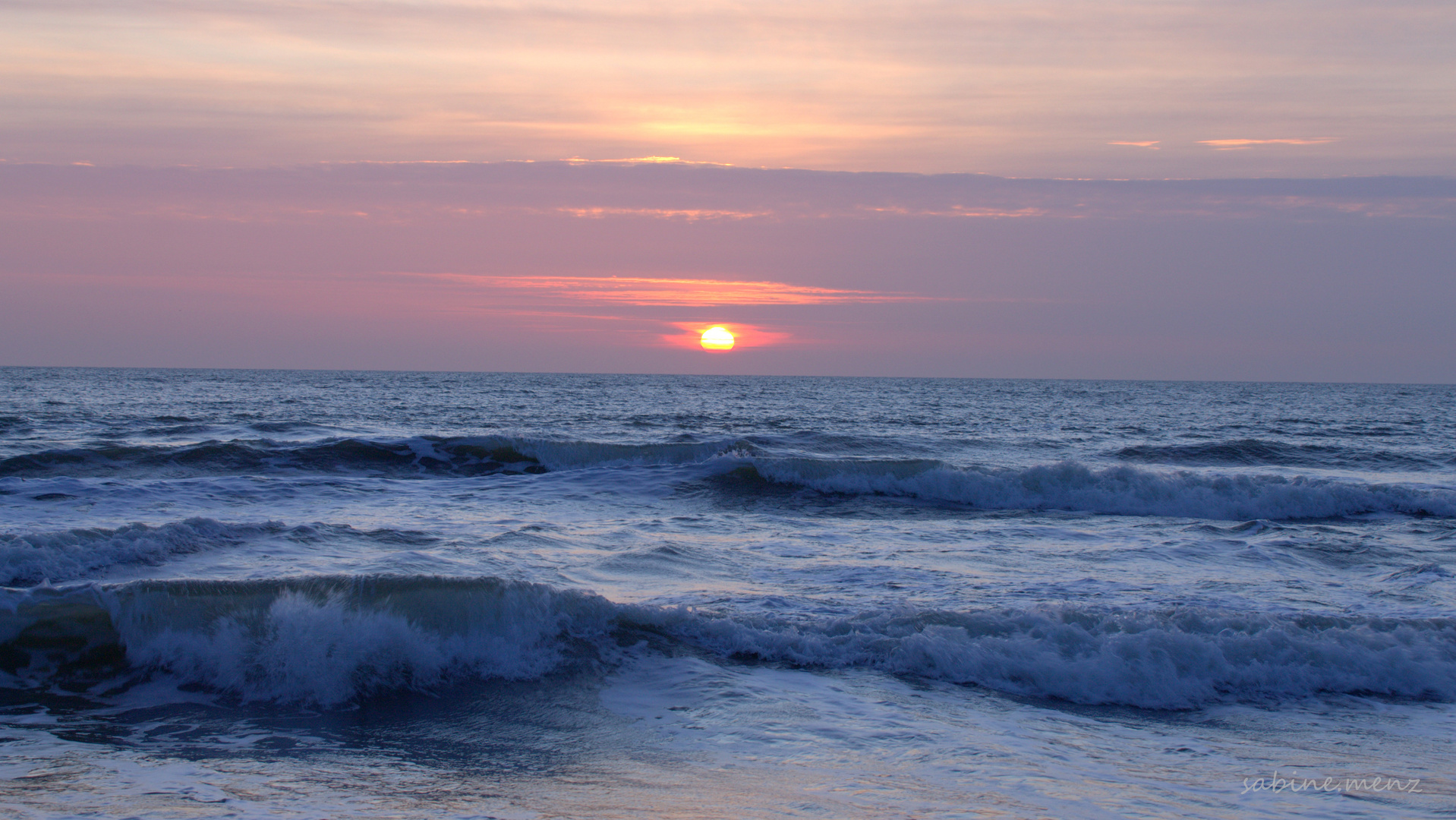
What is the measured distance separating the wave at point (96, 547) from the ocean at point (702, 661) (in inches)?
1.5

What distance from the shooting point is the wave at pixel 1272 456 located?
75.9ft

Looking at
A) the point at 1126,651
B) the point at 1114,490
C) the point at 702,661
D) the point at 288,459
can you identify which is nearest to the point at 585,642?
the point at 702,661

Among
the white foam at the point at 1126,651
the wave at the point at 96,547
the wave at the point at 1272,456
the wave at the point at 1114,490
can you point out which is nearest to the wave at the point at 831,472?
the wave at the point at 1114,490

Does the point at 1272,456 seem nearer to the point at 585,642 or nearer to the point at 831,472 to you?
the point at 831,472

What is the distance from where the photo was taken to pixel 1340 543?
457 inches

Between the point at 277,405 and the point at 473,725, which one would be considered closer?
the point at 473,725

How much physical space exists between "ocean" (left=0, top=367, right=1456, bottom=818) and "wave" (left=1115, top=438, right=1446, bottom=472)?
386 inches

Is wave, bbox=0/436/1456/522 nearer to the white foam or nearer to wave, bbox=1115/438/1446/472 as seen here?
wave, bbox=1115/438/1446/472

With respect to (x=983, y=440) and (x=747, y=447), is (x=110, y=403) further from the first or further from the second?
(x=983, y=440)

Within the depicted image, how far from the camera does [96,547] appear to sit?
28.5 ft

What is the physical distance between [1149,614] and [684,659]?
3821mm

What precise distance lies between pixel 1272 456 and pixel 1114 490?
1210 cm

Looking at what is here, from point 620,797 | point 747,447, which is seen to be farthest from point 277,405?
point 620,797

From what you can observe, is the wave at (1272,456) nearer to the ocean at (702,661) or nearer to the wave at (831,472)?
the wave at (831,472)
